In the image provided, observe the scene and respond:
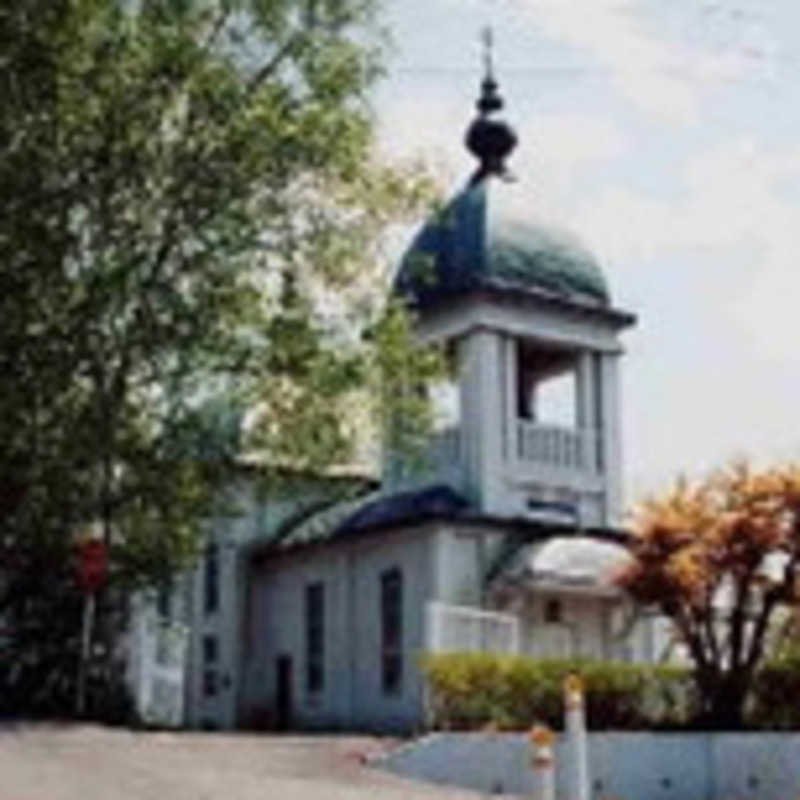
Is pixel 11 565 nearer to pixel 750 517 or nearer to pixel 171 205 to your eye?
pixel 171 205

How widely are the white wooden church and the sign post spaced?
2.72 meters

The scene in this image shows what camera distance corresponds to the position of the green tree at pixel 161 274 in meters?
27.7

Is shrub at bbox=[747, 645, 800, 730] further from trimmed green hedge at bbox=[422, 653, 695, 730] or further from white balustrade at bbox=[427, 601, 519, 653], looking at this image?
white balustrade at bbox=[427, 601, 519, 653]

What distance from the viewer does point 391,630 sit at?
107 feet

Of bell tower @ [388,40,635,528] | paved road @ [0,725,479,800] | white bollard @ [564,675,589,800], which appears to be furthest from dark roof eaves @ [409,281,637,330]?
white bollard @ [564,675,589,800]

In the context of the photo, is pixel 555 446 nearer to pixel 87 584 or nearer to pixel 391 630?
pixel 391 630

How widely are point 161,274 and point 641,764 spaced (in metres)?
9.77

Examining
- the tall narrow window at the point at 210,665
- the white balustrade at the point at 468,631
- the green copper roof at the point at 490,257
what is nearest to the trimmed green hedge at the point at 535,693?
the white balustrade at the point at 468,631

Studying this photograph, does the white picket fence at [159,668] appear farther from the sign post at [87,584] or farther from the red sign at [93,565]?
the red sign at [93,565]

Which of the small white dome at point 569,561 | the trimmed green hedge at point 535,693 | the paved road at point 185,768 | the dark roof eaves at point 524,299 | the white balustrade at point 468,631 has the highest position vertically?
the dark roof eaves at point 524,299

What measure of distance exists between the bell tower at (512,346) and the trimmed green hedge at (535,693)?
620 centimetres

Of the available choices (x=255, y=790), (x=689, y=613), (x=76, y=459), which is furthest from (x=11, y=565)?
(x=255, y=790)

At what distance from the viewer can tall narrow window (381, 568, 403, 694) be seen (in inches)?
1266

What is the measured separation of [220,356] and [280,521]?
32.5 ft
